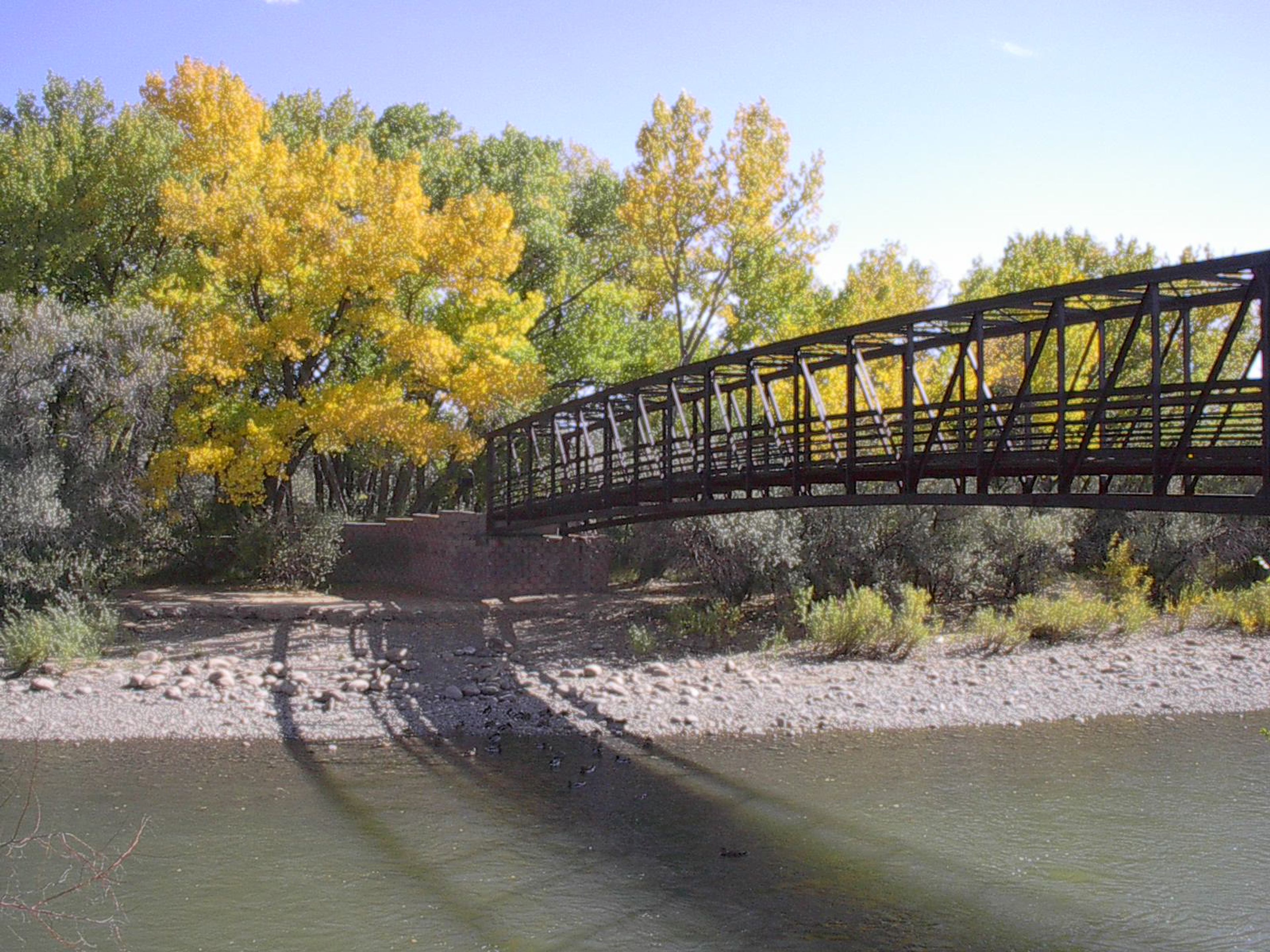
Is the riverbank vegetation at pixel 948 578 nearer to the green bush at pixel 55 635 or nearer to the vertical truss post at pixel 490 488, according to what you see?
the vertical truss post at pixel 490 488

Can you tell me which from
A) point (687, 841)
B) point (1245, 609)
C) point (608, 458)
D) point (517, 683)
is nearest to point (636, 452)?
point (608, 458)

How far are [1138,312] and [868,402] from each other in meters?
6.89

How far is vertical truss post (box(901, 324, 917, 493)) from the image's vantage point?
1691cm

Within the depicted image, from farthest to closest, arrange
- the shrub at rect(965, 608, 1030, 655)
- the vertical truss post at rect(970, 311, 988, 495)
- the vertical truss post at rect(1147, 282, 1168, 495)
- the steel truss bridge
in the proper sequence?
the shrub at rect(965, 608, 1030, 655)
the vertical truss post at rect(970, 311, 988, 495)
the steel truss bridge
the vertical truss post at rect(1147, 282, 1168, 495)

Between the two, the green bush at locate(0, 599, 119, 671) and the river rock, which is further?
the green bush at locate(0, 599, 119, 671)

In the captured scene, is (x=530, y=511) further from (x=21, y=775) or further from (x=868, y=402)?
(x=21, y=775)

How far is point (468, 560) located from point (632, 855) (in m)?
15.5

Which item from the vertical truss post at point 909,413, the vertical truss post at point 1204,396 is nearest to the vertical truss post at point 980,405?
the vertical truss post at point 909,413

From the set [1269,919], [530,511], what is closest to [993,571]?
[530,511]

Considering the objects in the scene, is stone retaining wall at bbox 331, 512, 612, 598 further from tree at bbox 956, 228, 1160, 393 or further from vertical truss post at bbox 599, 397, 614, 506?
tree at bbox 956, 228, 1160, 393

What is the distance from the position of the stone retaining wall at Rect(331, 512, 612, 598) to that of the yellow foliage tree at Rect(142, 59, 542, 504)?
1923 mm

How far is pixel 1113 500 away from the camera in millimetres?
13789

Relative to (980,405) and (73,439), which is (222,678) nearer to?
(73,439)

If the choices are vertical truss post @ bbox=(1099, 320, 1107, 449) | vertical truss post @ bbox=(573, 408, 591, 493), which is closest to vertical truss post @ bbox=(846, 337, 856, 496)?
vertical truss post @ bbox=(1099, 320, 1107, 449)
